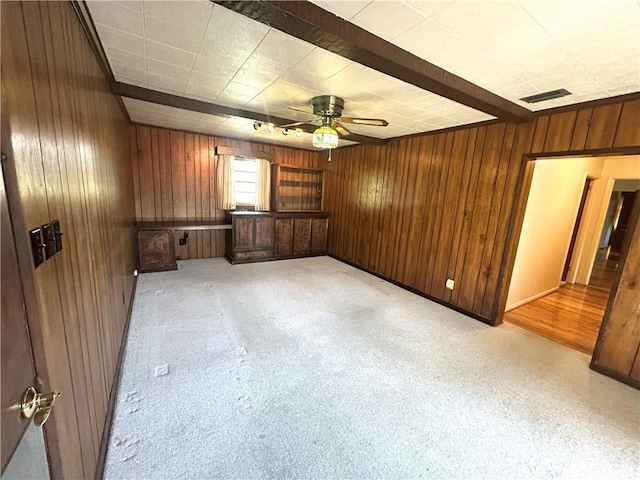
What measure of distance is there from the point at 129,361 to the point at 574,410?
136 inches

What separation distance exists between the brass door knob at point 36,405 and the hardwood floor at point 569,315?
160 inches

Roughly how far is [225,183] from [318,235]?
2.24 metres

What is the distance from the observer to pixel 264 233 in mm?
5312

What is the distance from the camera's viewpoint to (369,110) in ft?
10.00

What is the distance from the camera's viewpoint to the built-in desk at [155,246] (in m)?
4.20

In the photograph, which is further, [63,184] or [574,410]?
[574,410]

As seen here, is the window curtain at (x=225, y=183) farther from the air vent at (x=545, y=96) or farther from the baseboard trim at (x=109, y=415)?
the air vent at (x=545, y=96)

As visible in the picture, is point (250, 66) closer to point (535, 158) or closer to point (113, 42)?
point (113, 42)

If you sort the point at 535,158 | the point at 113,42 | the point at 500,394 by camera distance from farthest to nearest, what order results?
the point at 535,158, the point at 500,394, the point at 113,42

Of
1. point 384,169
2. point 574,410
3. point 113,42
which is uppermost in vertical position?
point 113,42

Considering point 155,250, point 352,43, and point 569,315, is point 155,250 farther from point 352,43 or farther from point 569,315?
point 569,315

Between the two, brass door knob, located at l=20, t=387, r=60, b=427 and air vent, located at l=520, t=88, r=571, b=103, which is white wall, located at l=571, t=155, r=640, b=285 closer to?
air vent, located at l=520, t=88, r=571, b=103

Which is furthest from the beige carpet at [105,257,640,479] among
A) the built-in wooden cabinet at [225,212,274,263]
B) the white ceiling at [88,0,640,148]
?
the white ceiling at [88,0,640,148]

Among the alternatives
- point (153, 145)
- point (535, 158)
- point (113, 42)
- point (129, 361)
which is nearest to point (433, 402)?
point (129, 361)
